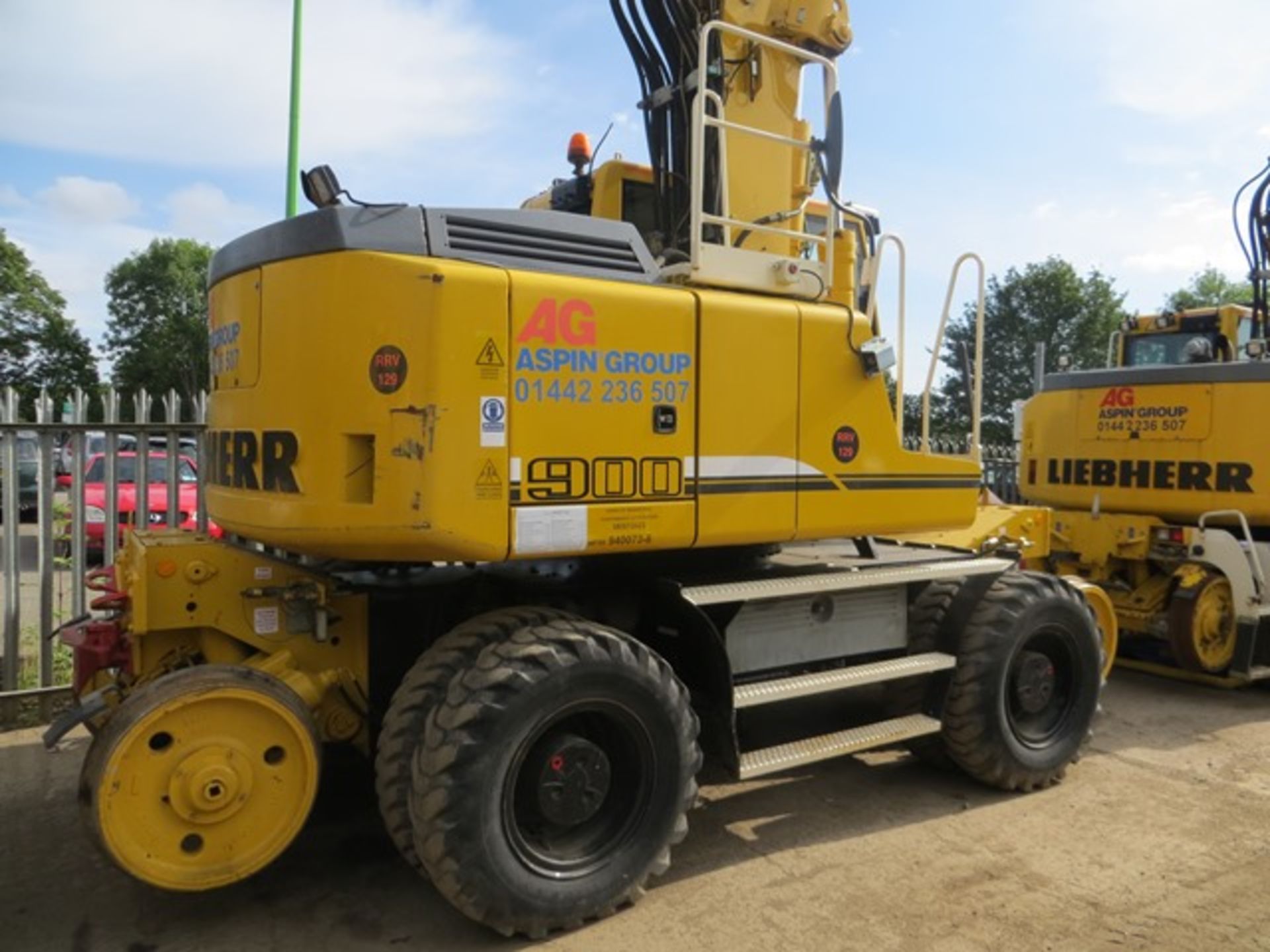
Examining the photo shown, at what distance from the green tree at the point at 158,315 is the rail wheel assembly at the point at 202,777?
1509 inches

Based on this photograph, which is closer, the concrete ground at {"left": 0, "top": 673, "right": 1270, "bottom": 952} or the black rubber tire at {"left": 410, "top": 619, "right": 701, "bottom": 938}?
the black rubber tire at {"left": 410, "top": 619, "right": 701, "bottom": 938}

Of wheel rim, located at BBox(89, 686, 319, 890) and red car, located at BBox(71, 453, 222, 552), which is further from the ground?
red car, located at BBox(71, 453, 222, 552)

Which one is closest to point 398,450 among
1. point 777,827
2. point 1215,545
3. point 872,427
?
point 872,427

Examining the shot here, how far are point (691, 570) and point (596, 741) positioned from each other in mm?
1025

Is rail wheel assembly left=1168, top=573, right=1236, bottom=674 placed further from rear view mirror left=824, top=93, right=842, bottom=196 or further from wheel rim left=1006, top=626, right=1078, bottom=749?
rear view mirror left=824, top=93, right=842, bottom=196

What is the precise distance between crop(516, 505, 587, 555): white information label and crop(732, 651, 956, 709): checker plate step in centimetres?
105

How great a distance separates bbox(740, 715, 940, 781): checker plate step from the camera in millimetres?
4113

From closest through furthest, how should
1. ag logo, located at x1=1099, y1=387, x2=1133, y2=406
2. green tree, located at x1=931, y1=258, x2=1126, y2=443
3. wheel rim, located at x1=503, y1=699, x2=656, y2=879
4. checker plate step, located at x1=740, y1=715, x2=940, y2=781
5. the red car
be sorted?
1. wheel rim, located at x1=503, y1=699, x2=656, y2=879
2. checker plate step, located at x1=740, y1=715, x2=940, y2=781
3. the red car
4. ag logo, located at x1=1099, y1=387, x2=1133, y2=406
5. green tree, located at x1=931, y1=258, x2=1126, y2=443

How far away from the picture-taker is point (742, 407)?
4004mm

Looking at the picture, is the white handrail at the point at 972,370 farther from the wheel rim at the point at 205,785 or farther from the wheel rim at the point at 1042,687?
the wheel rim at the point at 205,785

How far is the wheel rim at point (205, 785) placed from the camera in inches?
125

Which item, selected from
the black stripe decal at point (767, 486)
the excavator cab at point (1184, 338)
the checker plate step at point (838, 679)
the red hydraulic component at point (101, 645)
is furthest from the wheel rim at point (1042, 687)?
the red hydraulic component at point (101, 645)

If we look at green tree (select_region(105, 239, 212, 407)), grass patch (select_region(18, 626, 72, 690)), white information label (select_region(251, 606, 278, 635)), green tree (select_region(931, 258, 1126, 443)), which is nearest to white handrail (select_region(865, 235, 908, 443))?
white information label (select_region(251, 606, 278, 635))

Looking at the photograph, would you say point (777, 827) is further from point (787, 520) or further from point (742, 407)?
point (742, 407)
